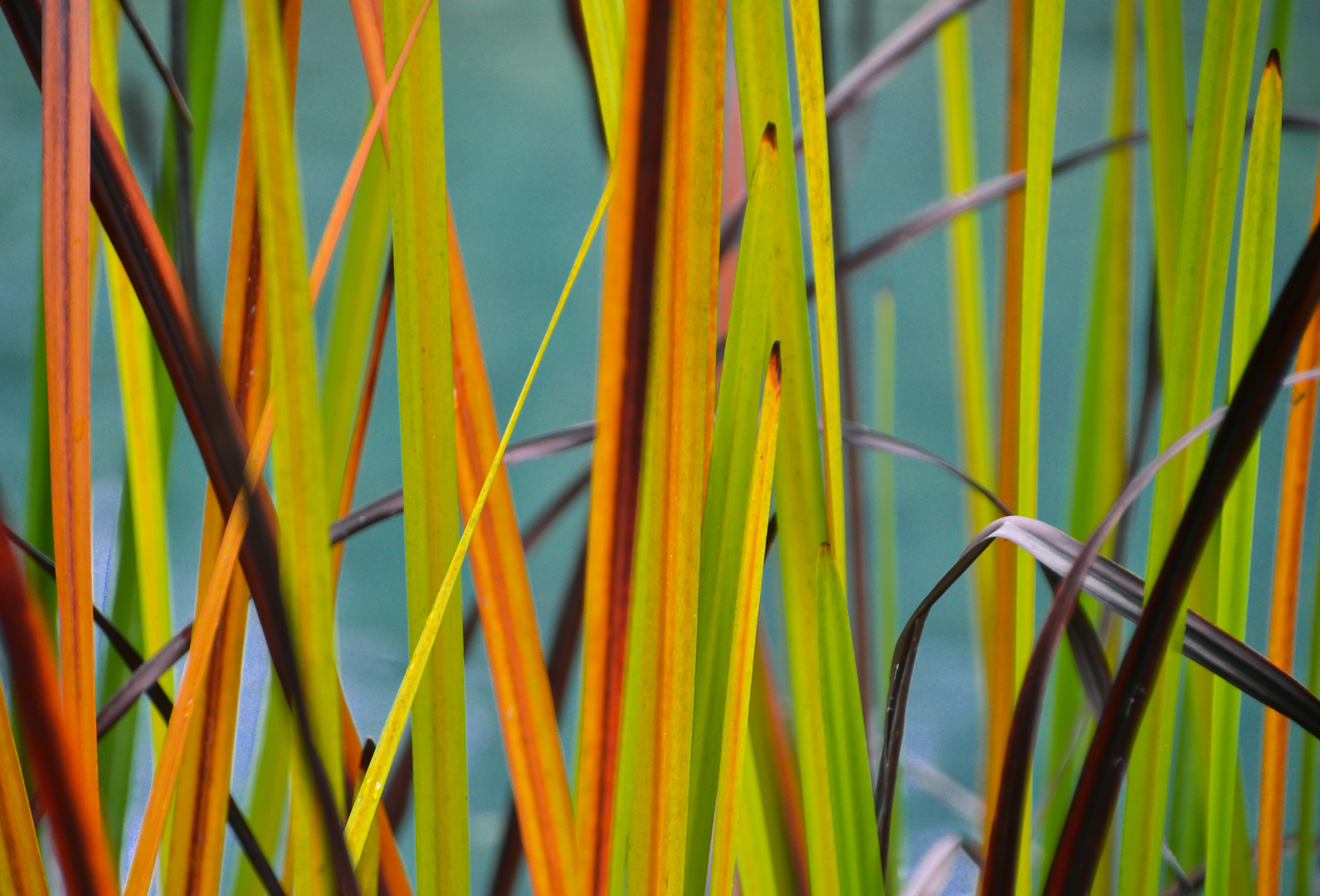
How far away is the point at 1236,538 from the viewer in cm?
15

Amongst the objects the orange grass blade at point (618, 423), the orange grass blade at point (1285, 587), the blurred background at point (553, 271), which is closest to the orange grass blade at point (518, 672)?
the orange grass blade at point (618, 423)

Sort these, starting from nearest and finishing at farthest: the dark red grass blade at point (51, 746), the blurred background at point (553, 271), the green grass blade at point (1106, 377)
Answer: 1. the dark red grass blade at point (51, 746)
2. the green grass blade at point (1106, 377)
3. the blurred background at point (553, 271)

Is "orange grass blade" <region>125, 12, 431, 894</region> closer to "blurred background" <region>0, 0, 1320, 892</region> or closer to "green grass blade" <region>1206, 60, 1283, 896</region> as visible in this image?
"green grass blade" <region>1206, 60, 1283, 896</region>

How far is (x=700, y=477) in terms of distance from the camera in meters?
0.11

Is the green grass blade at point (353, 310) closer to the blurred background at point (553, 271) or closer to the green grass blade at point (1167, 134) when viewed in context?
the green grass blade at point (1167, 134)

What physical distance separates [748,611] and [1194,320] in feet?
0.24

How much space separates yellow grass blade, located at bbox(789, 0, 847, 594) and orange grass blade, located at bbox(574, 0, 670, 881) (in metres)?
0.02

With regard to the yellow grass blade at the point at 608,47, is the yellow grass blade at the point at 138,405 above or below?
below

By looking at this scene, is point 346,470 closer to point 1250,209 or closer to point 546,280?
point 1250,209

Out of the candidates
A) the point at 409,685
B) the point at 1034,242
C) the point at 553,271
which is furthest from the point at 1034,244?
the point at 553,271

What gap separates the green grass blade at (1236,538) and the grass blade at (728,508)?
0.24 feet

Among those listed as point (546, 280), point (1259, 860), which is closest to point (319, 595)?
point (1259, 860)

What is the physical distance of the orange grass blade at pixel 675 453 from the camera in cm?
10

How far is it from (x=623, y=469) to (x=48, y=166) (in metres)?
0.08
